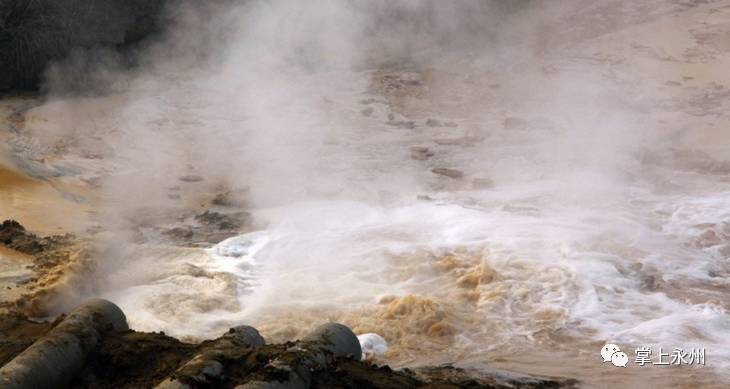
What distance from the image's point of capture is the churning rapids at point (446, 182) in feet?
19.1

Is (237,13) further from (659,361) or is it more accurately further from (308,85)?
(659,361)

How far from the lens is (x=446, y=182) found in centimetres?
858

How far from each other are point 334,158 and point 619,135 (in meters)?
2.93

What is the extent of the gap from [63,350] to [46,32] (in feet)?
23.4

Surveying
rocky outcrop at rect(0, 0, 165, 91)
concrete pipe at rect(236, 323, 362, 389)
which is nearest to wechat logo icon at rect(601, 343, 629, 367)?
concrete pipe at rect(236, 323, 362, 389)

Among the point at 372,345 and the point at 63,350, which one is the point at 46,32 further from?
the point at 63,350

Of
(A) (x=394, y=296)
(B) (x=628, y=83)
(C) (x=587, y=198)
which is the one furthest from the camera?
(B) (x=628, y=83)

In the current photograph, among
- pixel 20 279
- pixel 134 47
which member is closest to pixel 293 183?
pixel 20 279

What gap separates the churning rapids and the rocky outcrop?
52 centimetres

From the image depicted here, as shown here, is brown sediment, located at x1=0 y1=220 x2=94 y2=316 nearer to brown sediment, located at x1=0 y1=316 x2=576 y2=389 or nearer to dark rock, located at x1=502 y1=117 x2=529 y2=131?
brown sediment, located at x1=0 y1=316 x2=576 y2=389

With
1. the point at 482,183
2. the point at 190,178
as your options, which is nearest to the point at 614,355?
the point at 482,183

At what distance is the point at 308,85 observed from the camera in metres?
10.9

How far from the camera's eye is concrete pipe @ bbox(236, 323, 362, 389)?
3691 millimetres

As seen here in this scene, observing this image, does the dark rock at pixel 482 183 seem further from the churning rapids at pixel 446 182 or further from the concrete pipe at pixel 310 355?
the concrete pipe at pixel 310 355
